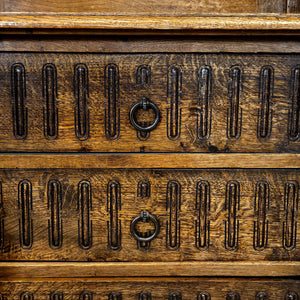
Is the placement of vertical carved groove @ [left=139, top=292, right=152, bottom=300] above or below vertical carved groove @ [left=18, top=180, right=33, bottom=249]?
below

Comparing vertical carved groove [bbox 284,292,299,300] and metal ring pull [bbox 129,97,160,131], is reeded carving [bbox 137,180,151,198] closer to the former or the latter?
metal ring pull [bbox 129,97,160,131]

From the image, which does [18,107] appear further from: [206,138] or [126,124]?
[206,138]

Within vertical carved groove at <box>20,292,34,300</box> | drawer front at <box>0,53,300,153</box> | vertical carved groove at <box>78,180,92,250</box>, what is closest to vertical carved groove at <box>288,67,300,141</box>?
drawer front at <box>0,53,300,153</box>

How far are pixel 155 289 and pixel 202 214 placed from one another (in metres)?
0.19

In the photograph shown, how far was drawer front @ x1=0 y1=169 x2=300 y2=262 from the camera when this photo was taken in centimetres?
61

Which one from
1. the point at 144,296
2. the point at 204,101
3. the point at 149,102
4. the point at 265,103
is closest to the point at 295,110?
the point at 265,103

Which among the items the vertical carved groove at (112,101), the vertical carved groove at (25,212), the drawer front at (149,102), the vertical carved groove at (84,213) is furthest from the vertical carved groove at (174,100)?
the vertical carved groove at (25,212)

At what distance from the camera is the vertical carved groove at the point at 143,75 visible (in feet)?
1.92

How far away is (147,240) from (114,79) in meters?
0.33

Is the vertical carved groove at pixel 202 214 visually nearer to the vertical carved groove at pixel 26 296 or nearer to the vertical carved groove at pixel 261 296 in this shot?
the vertical carved groove at pixel 261 296

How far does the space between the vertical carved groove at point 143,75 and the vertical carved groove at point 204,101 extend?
100mm

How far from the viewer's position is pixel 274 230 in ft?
2.05

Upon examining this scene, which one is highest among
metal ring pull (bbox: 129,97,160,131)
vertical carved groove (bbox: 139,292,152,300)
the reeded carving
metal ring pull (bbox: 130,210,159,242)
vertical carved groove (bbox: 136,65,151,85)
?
vertical carved groove (bbox: 136,65,151,85)

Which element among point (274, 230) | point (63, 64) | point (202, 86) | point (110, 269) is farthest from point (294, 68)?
point (110, 269)
